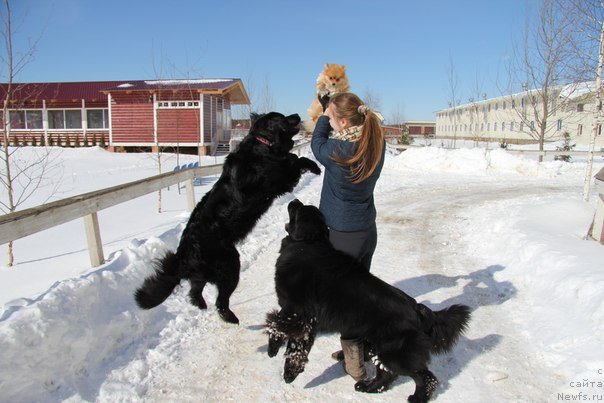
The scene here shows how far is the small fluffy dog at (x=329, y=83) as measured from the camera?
4.25m

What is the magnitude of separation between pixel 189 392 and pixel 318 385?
902 millimetres

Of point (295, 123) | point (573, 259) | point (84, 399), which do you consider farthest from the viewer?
point (573, 259)

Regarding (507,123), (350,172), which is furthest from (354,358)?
(507,123)

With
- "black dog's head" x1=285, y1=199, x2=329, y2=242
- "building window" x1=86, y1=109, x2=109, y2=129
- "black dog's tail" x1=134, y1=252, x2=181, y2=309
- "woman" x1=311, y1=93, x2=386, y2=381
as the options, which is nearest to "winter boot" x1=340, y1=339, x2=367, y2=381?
"woman" x1=311, y1=93, x2=386, y2=381

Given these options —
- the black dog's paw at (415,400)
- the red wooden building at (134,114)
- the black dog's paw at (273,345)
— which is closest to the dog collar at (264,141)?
the black dog's paw at (273,345)

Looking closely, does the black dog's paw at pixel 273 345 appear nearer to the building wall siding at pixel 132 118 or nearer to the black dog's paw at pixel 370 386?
the black dog's paw at pixel 370 386

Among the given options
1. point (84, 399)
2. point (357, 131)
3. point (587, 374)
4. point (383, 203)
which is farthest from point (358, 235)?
point (383, 203)

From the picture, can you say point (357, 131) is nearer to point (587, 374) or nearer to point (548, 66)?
point (587, 374)

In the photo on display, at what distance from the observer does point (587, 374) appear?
2.87 metres

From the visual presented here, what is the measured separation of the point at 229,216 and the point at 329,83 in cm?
176

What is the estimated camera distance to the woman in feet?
8.93

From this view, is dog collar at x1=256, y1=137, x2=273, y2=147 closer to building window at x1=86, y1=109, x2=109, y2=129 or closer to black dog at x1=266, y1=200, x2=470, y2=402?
black dog at x1=266, y1=200, x2=470, y2=402

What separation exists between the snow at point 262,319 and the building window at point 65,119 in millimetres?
24768

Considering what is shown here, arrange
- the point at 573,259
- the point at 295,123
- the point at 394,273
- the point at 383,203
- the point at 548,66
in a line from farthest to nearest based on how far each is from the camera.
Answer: the point at 548,66 → the point at 383,203 → the point at 394,273 → the point at 573,259 → the point at 295,123
